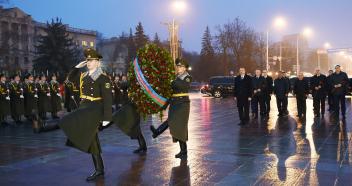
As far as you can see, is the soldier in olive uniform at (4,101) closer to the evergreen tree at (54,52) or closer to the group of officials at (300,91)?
the group of officials at (300,91)

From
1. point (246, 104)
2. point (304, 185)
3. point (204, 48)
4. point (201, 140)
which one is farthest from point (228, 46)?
point (304, 185)

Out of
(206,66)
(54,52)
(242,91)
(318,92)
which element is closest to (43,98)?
(242,91)

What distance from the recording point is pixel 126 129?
890 cm

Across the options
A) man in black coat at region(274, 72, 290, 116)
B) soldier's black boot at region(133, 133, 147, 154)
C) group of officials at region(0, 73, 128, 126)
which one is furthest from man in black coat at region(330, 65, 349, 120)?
soldier's black boot at region(133, 133, 147, 154)

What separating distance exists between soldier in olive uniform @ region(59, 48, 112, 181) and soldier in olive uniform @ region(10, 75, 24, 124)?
953 cm

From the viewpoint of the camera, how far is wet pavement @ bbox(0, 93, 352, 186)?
22.2ft

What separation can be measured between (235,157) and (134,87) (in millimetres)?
2435

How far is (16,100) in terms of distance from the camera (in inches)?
623

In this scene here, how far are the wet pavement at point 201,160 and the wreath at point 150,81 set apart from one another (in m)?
0.99

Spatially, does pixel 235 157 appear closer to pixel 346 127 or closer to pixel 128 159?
pixel 128 159

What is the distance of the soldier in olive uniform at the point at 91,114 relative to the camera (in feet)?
22.5

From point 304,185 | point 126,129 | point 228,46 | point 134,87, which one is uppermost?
point 228,46

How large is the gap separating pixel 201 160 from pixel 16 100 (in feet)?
32.2

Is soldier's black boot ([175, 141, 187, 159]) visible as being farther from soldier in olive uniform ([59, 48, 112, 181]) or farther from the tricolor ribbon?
soldier in olive uniform ([59, 48, 112, 181])
